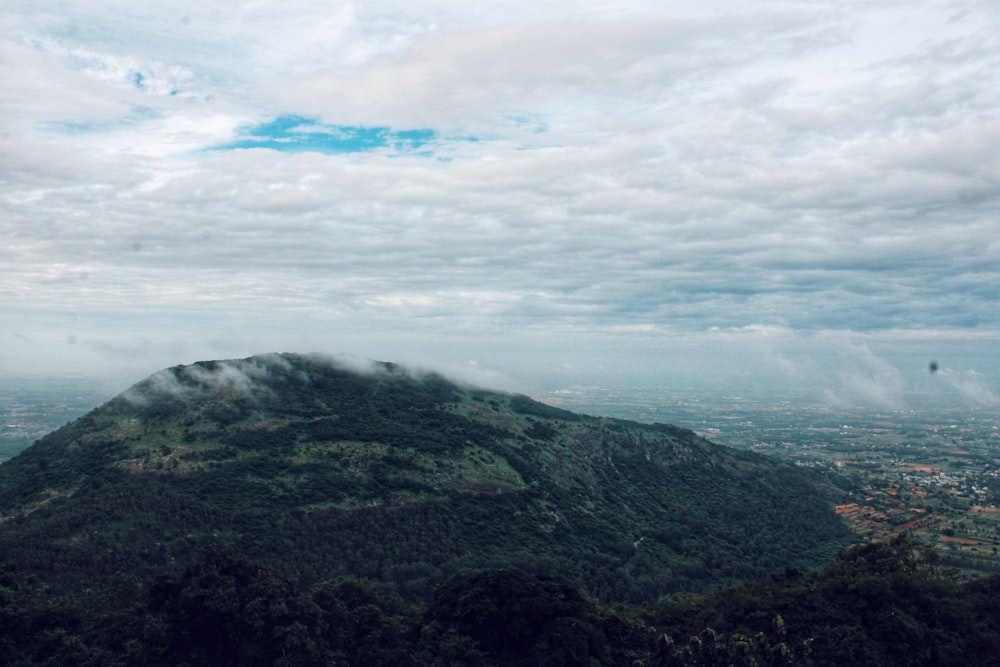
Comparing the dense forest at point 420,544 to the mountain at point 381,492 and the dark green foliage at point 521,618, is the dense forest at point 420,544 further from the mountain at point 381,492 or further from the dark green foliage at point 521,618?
the mountain at point 381,492

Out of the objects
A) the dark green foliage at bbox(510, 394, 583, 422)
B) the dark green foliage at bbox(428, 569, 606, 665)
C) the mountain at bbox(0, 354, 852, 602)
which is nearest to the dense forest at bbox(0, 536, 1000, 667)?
the dark green foliage at bbox(428, 569, 606, 665)

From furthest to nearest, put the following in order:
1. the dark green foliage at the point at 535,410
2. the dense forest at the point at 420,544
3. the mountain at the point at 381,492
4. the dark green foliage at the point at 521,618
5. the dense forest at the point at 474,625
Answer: the dark green foliage at the point at 535,410, the mountain at the point at 381,492, the dark green foliage at the point at 521,618, the dense forest at the point at 420,544, the dense forest at the point at 474,625

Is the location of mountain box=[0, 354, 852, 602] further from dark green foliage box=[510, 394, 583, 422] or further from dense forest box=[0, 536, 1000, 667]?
dense forest box=[0, 536, 1000, 667]

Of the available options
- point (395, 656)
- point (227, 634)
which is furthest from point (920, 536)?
point (227, 634)

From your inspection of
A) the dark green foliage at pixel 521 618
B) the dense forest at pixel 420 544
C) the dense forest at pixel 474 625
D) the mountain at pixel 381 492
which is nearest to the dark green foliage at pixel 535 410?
the dense forest at pixel 420 544

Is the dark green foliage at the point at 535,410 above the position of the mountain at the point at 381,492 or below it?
above

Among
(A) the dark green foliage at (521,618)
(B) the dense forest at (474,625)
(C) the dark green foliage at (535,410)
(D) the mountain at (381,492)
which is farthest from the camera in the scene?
(C) the dark green foliage at (535,410)

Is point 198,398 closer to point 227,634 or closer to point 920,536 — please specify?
point 227,634
